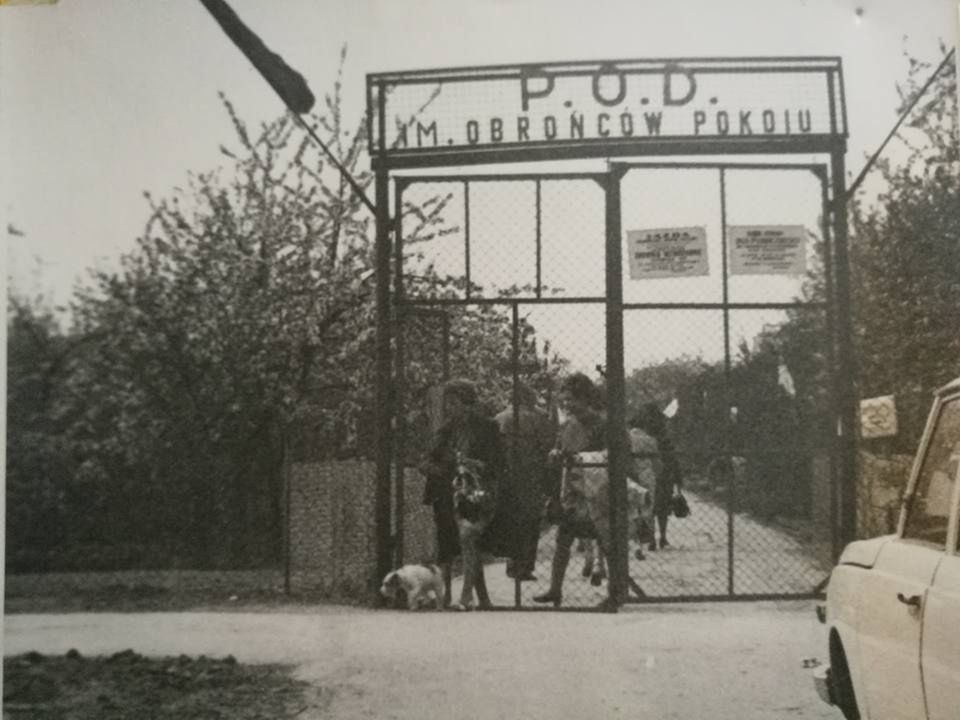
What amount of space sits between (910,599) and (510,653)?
212cm

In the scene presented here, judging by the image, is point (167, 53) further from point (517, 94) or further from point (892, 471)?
point (892, 471)

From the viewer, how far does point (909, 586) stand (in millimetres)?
3322

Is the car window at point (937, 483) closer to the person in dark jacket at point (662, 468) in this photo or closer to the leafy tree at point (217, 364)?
the person in dark jacket at point (662, 468)

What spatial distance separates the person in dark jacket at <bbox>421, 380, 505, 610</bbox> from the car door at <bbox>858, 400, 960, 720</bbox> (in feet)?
7.07

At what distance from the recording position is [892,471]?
5.09 metres

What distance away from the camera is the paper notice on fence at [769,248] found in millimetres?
5145

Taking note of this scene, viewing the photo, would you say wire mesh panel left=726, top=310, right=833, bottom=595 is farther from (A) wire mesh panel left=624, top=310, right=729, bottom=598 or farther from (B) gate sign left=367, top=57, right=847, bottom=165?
(B) gate sign left=367, top=57, right=847, bottom=165

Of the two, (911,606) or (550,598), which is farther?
(550,598)

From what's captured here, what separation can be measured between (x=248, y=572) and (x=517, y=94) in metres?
2.74

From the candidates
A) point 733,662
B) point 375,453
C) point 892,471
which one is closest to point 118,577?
point 375,453

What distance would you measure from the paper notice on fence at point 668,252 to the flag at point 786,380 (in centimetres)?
60

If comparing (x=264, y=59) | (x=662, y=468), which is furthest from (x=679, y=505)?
(x=264, y=59)

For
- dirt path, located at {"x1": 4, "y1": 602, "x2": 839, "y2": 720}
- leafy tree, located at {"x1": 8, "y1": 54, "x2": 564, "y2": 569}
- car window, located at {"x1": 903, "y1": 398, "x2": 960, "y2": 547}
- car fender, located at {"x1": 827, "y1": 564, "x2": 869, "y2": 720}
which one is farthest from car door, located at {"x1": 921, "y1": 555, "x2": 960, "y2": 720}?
leafy tree, located at {"x1": 8, "y1": 54, "x2": 564, "y2": 569}

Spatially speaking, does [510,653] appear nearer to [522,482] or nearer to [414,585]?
[414,585]
